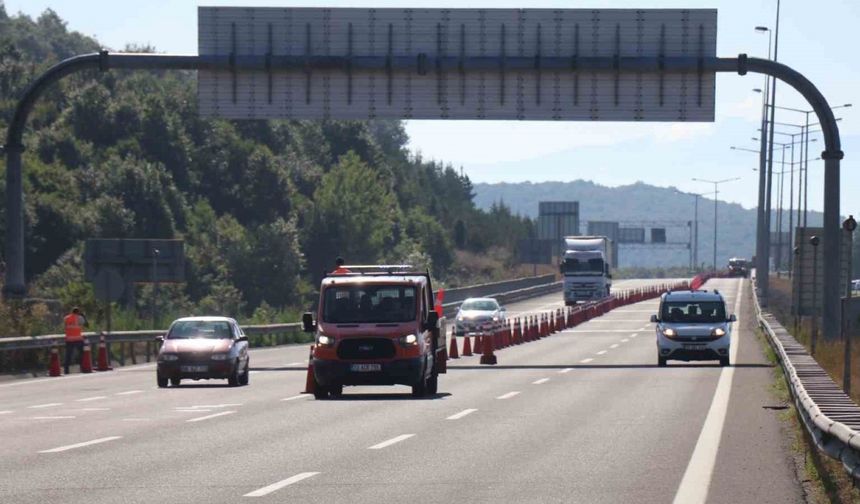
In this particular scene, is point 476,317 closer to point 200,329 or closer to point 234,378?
point 200,329

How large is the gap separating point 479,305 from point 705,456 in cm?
4698

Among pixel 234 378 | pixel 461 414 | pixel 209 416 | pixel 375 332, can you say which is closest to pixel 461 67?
pixel 234 378

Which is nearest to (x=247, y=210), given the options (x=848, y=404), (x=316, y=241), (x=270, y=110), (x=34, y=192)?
(x=316, y=241)

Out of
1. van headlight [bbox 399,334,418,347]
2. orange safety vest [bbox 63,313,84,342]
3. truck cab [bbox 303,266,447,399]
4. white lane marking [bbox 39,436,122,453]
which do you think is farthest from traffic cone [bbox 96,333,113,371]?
white lane marking [bbox 39,436,122,453]

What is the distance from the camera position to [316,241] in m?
120

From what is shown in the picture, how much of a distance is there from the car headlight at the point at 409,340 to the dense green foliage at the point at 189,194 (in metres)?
55.8

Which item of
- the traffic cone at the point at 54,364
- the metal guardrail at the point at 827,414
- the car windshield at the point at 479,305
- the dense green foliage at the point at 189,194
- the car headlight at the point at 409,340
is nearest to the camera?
the metal guardrail at the point at 827,414

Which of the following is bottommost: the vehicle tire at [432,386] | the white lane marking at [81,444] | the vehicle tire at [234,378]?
the vehicle tire at [234,378]

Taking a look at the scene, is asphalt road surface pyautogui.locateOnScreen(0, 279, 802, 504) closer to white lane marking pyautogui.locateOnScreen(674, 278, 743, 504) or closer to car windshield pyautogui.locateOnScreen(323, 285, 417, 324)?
white lane marking pyautogui.locateOnScreen(674, 278, 743, 504)

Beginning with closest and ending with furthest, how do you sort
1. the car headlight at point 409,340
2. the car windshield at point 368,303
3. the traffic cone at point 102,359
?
the car headlight at point 409,340
the car windshield at point 368,303
the traffic cone at point 102,359

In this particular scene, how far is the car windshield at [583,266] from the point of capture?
85.4m

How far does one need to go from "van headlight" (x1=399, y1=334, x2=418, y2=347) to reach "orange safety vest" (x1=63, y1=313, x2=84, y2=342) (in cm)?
1330

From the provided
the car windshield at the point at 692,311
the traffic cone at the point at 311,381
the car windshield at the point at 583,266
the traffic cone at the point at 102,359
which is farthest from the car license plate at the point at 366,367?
the car windshield at the point at 583,266

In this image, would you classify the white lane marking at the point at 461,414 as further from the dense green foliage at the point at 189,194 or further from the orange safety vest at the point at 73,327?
the dense green foliage at the point at 189,194
